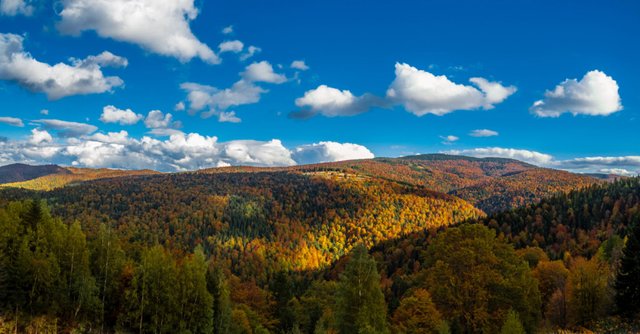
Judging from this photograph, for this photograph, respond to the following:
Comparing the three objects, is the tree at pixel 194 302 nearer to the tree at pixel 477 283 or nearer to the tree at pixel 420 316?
the tree at pixel 420 316

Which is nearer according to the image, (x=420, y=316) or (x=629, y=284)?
(x=629, y=284)

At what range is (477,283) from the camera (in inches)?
1628

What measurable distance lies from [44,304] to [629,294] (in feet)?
245

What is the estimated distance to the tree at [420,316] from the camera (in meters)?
41.1

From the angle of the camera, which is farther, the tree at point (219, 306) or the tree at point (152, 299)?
the tree at point (219, 306)

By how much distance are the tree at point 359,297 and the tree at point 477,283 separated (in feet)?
34.2

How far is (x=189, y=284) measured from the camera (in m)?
65.1

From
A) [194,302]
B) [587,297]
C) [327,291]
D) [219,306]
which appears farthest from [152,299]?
[587,297]

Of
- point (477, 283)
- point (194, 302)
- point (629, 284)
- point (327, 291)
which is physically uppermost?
point (629, 284)

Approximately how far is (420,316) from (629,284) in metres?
20.8

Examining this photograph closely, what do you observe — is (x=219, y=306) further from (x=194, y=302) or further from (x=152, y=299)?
(x=152, y=299)

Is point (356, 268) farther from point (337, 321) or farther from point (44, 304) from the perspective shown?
point (44, 304)

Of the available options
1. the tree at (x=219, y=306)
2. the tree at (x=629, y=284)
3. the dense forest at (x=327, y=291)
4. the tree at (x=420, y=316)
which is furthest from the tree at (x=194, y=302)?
the tree at (x=629, y=284)

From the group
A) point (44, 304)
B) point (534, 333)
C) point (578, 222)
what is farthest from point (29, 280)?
point (578, 222)
